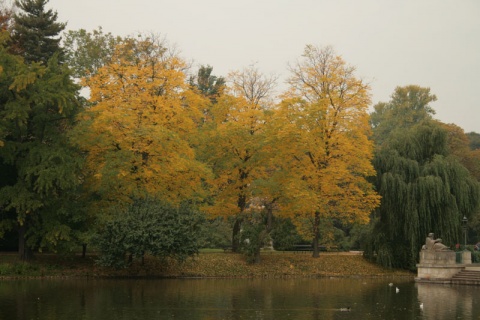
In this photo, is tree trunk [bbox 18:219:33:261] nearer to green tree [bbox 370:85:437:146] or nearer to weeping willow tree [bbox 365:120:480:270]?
weeping willow tree [bbox 365:120:480:270]

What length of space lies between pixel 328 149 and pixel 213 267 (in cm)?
1203

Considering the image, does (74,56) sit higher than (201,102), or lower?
higher

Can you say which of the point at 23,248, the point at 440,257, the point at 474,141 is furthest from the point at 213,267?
the point at 474,141

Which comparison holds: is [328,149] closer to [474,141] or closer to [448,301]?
[448,301]

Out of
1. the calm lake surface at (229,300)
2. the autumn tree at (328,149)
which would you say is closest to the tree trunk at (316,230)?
the autumn tree at (328,149)

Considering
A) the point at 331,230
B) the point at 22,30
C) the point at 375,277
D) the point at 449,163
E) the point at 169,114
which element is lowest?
the point at 375,277

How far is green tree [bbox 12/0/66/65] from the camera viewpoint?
153 ft

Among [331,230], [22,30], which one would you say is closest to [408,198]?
[331,230]

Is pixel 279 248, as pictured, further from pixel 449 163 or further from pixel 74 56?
pixel 74 56

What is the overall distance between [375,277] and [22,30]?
33.2m

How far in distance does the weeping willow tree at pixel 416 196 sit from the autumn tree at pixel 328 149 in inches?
59.7

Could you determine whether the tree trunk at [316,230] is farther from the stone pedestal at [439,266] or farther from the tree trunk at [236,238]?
the stone pedestal at [439,266]

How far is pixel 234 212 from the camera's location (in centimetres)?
4297

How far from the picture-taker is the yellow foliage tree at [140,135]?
3659 cm
